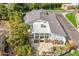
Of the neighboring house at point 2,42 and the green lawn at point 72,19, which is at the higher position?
the green lawn at point 72,19

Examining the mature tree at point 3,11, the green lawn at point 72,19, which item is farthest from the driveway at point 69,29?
the mature tree at point 3,11

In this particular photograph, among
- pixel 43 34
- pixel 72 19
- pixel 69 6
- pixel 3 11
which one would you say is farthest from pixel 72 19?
pixel 3 11

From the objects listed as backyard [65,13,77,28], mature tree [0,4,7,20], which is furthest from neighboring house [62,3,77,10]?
mature tree [0,4,7,20]

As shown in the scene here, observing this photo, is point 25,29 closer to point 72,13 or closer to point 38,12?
point 38,12

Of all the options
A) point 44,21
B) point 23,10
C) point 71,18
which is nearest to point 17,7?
point 23,10

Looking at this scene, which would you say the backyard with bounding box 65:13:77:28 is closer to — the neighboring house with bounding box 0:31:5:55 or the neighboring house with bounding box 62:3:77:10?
the neighboring house with bounding box 62:3:77:10

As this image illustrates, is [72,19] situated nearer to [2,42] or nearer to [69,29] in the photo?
[69,29]

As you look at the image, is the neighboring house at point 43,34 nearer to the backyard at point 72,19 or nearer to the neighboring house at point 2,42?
the backyard at point 72,19
